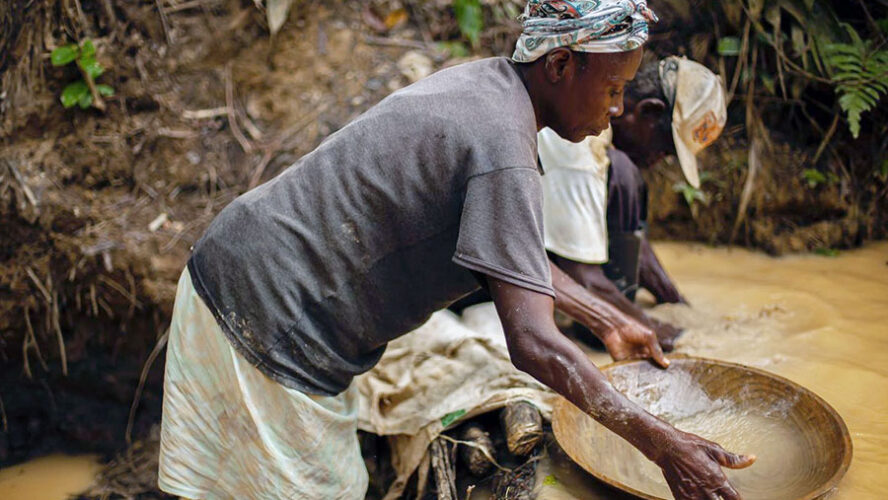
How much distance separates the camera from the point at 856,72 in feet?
11.1

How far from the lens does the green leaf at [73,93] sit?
3592mm

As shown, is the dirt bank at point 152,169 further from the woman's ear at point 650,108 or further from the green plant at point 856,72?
the woman's ear at point 650,108

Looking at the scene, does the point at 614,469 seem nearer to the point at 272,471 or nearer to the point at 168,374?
the point at 272,471

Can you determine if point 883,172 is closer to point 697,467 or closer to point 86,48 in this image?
point 697,467

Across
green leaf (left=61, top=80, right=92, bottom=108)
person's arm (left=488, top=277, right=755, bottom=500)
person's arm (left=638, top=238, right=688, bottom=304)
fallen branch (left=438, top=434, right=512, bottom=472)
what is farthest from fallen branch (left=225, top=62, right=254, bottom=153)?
person's arm (left=488, top=277, right=755, bottom=500)

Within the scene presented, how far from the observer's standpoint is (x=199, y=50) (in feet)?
12.6

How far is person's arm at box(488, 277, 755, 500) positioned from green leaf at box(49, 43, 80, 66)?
9.80 feet

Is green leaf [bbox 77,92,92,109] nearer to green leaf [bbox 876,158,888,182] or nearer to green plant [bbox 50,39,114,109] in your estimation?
green plant [bbox 50,39,114,109]

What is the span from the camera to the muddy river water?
2.03m

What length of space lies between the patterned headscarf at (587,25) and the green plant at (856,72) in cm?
213

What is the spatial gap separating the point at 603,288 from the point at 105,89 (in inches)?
107

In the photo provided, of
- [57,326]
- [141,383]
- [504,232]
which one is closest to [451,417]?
[504,232]

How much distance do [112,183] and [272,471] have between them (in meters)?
2.40

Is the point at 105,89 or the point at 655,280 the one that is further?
the point at 105,89
